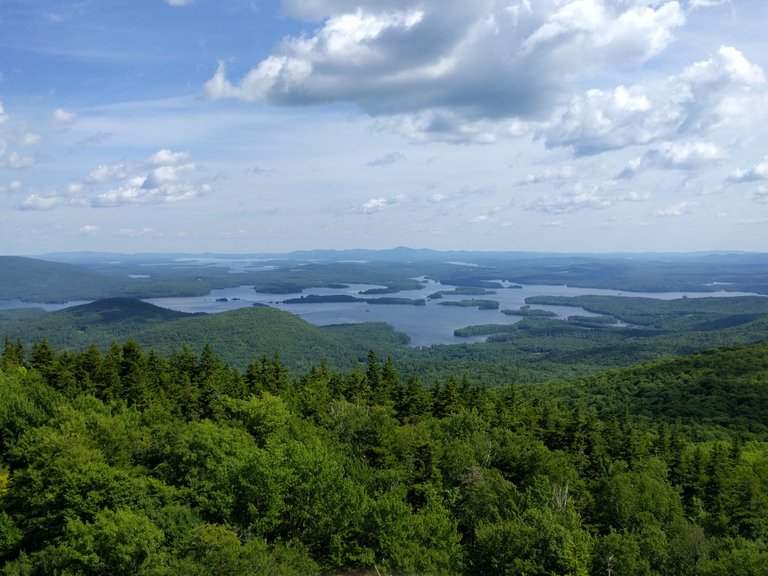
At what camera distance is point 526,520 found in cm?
2627

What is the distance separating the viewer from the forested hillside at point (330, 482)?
23047mm

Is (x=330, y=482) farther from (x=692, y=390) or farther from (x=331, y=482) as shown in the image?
(x=692, y=390)

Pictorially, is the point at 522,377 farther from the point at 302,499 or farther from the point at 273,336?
the point at 302,499

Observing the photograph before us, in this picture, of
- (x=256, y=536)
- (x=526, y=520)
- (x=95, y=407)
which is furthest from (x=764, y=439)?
(x=95, y=407)

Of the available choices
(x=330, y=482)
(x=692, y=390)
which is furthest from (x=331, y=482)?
(x=692, y=390)

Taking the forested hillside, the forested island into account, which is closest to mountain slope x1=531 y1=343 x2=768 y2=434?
the forested island

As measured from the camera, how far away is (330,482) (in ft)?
85.8

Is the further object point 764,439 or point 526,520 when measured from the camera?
point 764,439

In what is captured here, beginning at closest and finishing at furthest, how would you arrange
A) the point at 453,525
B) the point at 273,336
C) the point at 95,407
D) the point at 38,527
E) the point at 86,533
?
1. the point at 86,533
2. the point at 38,527
3. the point at 453,525
4. the point at 95,407
5. the point at 273,336

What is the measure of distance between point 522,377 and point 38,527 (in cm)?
13054

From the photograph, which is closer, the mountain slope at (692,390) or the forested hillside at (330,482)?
the forested hillside at (330,482)

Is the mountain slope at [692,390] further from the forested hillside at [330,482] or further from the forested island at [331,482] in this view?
the forested hillside at [330,482]

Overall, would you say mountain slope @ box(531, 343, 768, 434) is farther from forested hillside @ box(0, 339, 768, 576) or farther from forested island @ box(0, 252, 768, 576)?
forested hillside @ box(0, 339, 768, 576)

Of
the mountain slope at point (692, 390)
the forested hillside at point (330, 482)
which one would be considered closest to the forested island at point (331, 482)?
the forested hillside at point (330, 482)
